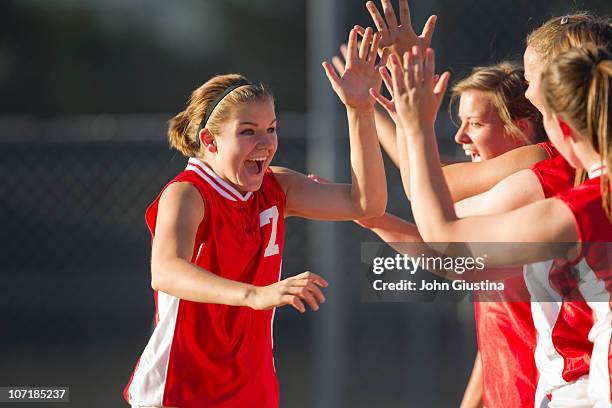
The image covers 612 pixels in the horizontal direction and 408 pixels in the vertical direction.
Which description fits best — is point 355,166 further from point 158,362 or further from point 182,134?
point 158,362

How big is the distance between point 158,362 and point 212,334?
17 cm

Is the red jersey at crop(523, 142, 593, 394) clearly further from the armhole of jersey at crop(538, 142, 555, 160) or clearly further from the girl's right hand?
the girl's right hand

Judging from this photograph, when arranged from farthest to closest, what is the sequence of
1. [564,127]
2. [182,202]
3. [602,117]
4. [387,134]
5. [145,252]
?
[145,252] → [387,134] → [182,202] → [564,127] → [602,117]

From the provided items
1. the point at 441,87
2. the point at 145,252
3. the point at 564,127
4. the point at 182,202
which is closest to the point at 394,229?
the point at 182,202

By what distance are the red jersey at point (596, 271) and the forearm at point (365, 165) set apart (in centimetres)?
78

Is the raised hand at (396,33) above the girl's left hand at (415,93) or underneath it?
above

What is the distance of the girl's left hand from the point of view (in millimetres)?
2193

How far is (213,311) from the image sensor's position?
2.70 metres

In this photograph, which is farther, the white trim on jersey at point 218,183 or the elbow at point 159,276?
the white trim on jersey at point 218,183

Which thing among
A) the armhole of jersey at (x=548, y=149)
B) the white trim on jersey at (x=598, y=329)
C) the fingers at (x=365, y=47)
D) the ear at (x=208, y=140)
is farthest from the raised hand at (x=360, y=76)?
the white trim on jersey at (x=598, y=329)

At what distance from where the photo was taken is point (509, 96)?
287cm

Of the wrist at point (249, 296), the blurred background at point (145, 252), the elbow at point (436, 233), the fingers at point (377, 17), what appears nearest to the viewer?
the elbow at point (436, 233)

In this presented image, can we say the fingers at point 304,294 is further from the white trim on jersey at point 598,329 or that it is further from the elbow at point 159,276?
the white trim on jersey at point 598,329

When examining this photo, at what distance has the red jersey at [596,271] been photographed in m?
2.06
